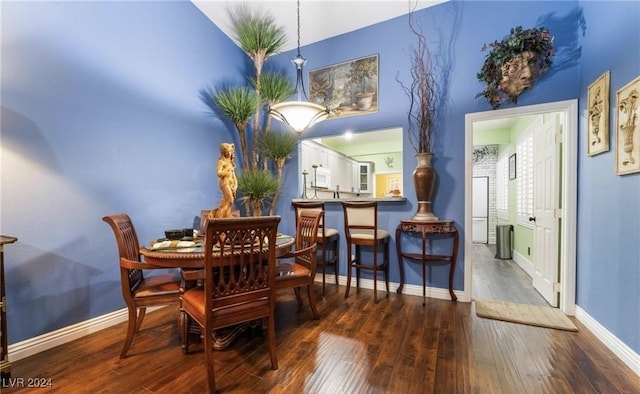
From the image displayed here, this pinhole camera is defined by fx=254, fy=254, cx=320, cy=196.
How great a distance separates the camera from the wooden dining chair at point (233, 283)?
142 centimetres

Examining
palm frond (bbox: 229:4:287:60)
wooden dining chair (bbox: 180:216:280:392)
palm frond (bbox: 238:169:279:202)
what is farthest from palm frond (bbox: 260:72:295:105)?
wooden dining chair (bbox: 180:216:280:392)

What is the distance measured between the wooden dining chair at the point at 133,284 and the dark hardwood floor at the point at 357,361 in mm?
281

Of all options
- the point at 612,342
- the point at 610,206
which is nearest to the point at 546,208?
the point at 610,206

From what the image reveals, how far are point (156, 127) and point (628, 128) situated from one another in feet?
13.2

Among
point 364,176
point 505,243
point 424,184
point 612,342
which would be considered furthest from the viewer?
point 364,176

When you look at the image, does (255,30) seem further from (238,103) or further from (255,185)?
(255,185)

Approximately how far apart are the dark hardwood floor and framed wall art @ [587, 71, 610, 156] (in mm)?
1580

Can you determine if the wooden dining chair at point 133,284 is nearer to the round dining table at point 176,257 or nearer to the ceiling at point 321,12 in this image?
the round dining table at point 176,257

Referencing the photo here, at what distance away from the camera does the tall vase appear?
2838 mm

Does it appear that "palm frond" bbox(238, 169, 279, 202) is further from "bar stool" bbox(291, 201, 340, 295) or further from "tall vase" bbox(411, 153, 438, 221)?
"tall vase" bbox(411, 153, 438, 221)

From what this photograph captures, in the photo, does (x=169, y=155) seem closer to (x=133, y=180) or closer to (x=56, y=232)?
(x=133, y=180)

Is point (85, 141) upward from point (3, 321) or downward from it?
upward

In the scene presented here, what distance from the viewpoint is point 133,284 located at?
1.91 m

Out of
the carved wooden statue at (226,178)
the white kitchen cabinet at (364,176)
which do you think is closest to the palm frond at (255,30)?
the carved wooden statue at (226,178)
